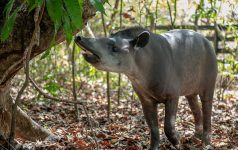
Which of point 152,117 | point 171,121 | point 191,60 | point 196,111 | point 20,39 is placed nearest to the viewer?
point 20,39

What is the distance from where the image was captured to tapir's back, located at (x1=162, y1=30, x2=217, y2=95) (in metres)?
4.96

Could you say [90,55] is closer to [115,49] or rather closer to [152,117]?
[115,49]

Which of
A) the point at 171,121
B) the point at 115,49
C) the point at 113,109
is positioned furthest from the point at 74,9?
the point at 113,109

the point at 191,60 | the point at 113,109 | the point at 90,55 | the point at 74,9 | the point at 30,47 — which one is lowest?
the point at 113,109

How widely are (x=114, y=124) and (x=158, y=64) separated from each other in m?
1.96

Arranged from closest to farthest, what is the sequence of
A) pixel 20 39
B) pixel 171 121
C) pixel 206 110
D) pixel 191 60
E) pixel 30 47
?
pixel 30 47 < pixel 20 39 < pixel 171 121 < pixel 191 60 < pixel 206 110

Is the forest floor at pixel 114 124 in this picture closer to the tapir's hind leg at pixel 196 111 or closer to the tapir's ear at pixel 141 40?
the tapir's hind leg at pixel 196 111

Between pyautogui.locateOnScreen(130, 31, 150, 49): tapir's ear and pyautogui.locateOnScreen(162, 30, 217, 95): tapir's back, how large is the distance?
548mm

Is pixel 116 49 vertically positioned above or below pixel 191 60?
above

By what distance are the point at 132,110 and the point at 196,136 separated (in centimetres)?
216

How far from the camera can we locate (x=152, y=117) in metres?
5.00

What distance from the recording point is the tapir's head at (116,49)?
403 centimetres

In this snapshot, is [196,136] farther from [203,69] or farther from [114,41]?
[114,41]

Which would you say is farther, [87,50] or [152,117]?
[152,117]
